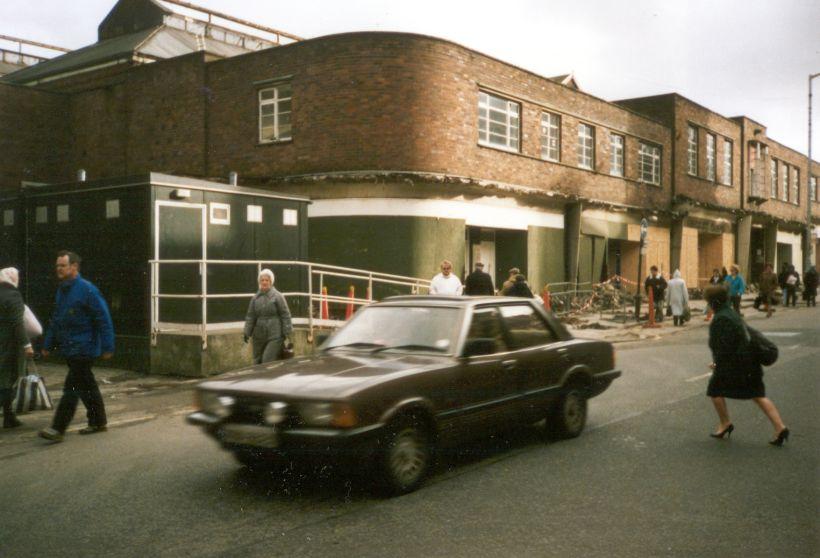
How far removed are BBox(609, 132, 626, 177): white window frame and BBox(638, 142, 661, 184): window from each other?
1.48m

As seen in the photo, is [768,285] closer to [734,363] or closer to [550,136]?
[550,136]

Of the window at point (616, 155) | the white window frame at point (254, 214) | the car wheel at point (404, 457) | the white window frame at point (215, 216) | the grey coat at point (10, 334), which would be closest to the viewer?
the car wheel at point (404, 457)

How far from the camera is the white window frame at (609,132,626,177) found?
29.0 meters

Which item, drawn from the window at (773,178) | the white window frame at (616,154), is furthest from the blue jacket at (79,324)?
the window at (773,178)

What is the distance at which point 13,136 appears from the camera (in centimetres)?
2619

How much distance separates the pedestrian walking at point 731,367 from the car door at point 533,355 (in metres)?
1.46

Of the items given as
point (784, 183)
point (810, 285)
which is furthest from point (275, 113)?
point (784, 183)

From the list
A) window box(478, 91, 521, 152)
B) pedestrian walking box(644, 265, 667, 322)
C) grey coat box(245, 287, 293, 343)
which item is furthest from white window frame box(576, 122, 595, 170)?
grey coat box(245, 287, 293, 343)

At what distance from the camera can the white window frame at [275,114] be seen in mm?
21812

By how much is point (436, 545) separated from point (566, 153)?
22.9 metres

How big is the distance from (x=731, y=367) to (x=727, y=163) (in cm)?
3496

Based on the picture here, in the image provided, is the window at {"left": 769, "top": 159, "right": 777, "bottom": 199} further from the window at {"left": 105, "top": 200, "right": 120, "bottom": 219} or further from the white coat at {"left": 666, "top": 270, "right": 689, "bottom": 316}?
the window at {"left": 105, "top": 200, "right": 120, "bottom": 219}

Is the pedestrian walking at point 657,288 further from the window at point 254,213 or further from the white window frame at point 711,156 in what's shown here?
the white window frame at point 711,156

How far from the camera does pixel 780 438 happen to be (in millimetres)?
7148
